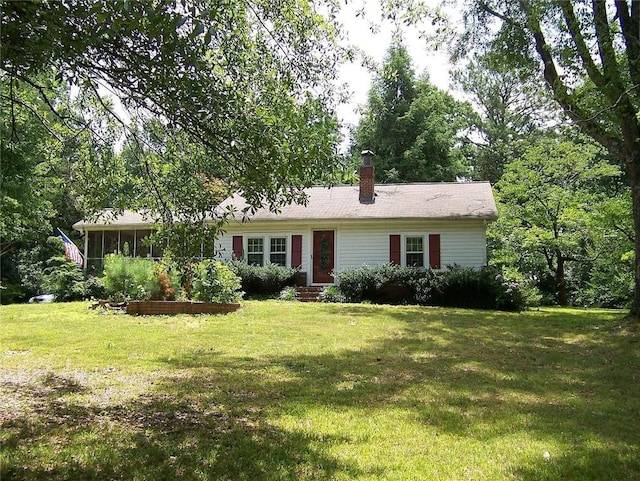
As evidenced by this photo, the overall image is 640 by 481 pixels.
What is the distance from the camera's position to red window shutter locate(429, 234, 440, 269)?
19.0m

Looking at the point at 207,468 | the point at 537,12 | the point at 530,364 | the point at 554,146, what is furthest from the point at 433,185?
the point at 207,468

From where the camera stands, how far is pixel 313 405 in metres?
5.15

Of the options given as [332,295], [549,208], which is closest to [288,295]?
[332,295]

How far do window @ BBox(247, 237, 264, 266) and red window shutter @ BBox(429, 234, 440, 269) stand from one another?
6596 mm

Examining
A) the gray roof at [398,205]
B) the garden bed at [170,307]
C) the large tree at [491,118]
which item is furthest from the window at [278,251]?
the large tree at [491,118]

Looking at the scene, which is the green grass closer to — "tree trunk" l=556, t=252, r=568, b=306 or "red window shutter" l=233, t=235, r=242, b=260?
"red window shutter" l=233, t=235, r=242, b=260

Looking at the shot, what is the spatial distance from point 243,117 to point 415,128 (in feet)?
113

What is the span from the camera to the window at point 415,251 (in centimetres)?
1934

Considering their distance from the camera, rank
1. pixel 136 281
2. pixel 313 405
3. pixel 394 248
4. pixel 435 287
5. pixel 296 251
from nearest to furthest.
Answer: pixel 313 405
pixel 136 281
pixel 435 287
pixel 394 248
pixel 296 251

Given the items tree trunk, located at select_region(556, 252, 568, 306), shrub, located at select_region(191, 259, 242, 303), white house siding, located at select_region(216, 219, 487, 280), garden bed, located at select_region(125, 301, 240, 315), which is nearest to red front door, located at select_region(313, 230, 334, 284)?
white house siding, located at select_region(216, 219, 487, 280)

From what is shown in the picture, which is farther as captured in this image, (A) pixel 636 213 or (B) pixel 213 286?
(B) pixel 213 286

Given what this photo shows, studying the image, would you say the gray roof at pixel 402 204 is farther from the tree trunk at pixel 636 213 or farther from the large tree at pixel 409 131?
the large tree at pixel 409 131

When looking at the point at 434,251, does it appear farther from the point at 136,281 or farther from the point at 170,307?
the point at 136,281

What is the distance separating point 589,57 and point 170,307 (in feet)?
37.4
